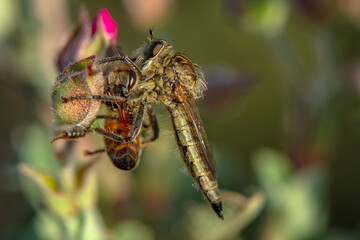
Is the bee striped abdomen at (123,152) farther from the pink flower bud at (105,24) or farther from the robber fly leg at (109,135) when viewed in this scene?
Result: the pink flower bud at (105,24)

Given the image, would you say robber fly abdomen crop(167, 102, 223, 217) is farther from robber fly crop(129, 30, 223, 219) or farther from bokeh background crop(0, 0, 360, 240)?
bokeh background crop(0, 0, 360, 240)

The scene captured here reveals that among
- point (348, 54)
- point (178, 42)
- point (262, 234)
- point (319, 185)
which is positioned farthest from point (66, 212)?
point (178, 42)

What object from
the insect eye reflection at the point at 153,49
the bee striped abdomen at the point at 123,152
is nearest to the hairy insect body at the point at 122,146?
the bee striped abdomen at the point at 123,152

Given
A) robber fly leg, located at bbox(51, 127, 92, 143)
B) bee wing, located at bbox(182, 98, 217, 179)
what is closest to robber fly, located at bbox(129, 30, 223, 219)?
bee wing, located at bbox(182, 98, 217, 179)

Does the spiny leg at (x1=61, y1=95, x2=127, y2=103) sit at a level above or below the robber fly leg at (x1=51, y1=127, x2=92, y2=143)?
above

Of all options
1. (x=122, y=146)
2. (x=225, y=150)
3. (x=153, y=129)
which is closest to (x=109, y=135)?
(x=122, y=146)

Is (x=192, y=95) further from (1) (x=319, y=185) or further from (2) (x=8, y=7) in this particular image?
(2) (x=8, y=7)
